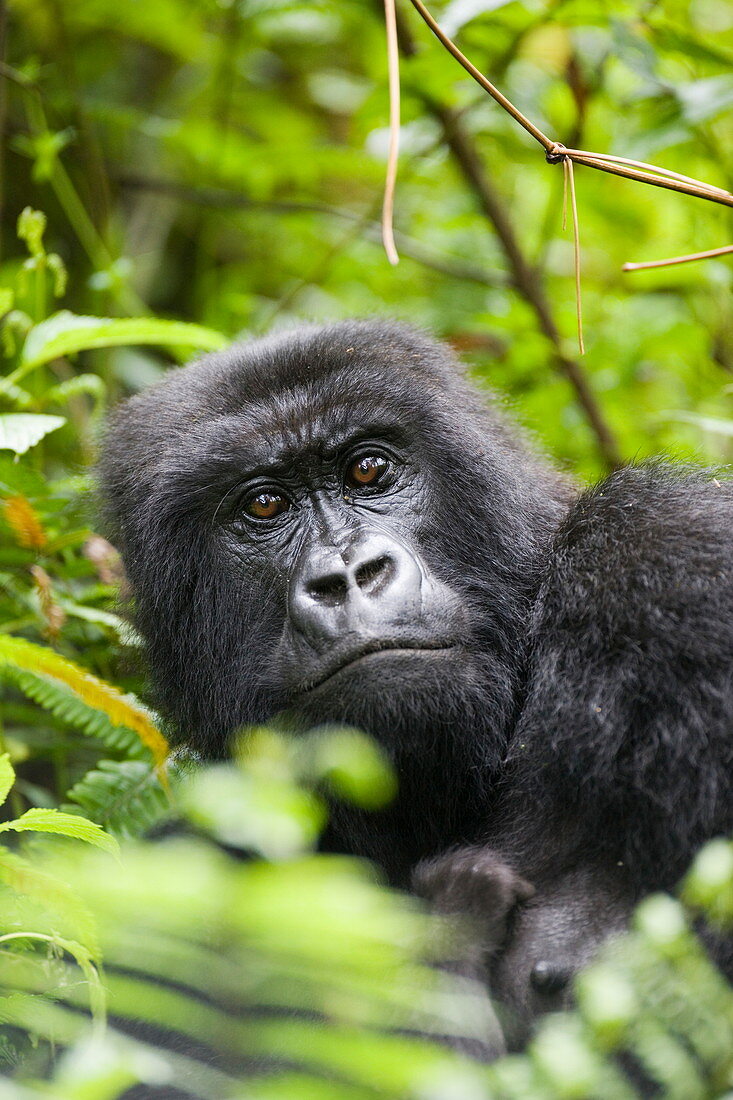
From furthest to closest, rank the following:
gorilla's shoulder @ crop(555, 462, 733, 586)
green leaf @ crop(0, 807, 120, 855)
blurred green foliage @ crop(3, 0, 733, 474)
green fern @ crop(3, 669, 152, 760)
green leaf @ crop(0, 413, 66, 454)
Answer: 1. blurred green foliage @ crop(3, 0, 733, 474)
2. green fern @ crop(3, 669, 152, 760)
3. green leaf @ crop(0, 413, 66, 454)
4. gorilla's shoulder @ crop(555, 462, 733, 586)
5. green leaf @ crop(0, 807, 120, 855)

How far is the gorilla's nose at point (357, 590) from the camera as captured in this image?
8.20 ft

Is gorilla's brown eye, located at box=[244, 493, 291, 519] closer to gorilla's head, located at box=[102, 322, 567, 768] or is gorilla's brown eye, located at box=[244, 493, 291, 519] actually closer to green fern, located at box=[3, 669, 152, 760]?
gorilla's head, located at box=[102, 322, 567, 768]

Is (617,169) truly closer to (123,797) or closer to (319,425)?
(319,425)

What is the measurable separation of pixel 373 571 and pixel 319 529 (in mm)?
266

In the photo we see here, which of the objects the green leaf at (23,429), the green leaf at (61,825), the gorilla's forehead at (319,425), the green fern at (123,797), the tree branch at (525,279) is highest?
the tree branch at (525,279)

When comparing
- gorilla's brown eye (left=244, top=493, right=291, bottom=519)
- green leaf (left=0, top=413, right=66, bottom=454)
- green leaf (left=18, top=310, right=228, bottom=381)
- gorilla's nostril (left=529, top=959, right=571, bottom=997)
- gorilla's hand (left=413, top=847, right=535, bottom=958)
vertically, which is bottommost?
gorilla's nostril (left=529, top=959, right=571, bottom=997)

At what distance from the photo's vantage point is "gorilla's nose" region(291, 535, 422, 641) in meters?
2.50

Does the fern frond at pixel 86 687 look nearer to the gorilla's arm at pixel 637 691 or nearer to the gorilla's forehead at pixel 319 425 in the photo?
the gorilla's forehead at pixel 319 425

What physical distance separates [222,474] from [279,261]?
173 inches

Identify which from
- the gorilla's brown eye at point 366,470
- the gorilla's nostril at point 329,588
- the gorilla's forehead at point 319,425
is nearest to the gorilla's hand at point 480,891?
the gorilla's nostril at point 329,588

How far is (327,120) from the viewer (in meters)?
8.50

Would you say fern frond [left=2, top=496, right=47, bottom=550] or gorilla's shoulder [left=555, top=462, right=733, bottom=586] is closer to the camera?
gorilla's shoulder [left=555, top=462, right=733, bottom=586]

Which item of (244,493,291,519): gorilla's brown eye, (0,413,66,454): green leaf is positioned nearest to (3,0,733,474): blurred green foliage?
(244,493,291,519): gorilla's brown eye

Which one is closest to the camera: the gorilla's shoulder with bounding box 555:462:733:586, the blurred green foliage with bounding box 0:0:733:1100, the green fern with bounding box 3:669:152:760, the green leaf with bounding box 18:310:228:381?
the blurred green foliage with bounding box 0:0:733:1100
